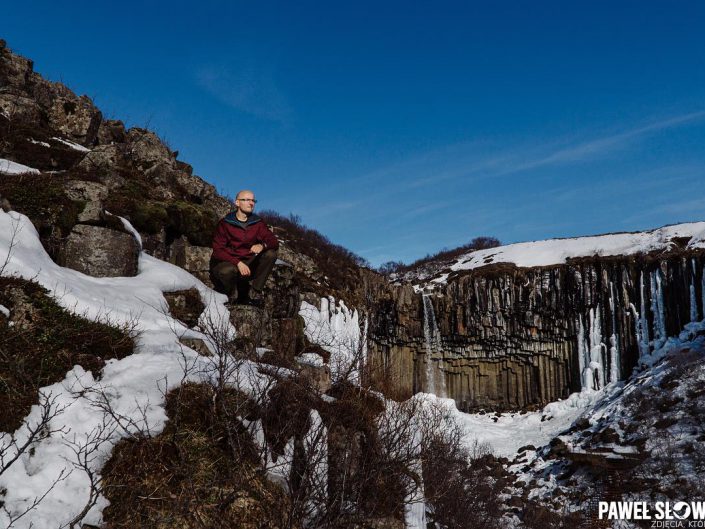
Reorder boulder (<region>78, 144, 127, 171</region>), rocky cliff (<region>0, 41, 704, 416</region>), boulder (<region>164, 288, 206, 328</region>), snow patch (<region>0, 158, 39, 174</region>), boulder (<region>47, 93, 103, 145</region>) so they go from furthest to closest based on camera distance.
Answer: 1. boulder (<region>47, 93, 103, 145</region>)
2. rocky cliff (<region>0, 41, 704, 416</region>)
3. boulder (<region>78, 144, 127, 171</region>)
4. snow patch (<region>0, 158, 39, 174</region>)
5. boulder (<region>164, 288, 206, 328</region>)

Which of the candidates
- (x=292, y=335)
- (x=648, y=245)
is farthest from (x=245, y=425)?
(x=648, y=245)

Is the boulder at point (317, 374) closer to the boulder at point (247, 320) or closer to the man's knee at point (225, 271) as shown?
the boulder at point (247, 320)

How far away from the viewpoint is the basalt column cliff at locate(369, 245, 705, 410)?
30297mm

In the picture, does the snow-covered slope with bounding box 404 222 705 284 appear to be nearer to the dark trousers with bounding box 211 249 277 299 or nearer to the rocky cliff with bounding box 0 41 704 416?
the rocky cliff with bounding box 0 41 704 416

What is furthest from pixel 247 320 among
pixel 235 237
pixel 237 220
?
pixel 237 220

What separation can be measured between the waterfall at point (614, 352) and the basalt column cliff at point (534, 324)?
0.06 metres

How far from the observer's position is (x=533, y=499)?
64.5 feet

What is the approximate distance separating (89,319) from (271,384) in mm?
2825

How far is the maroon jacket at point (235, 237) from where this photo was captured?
9.02 meters

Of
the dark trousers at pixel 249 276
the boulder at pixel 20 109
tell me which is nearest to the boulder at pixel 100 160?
the boulder at pixel 20 109

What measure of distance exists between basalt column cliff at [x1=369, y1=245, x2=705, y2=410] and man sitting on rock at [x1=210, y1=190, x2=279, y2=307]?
2246cm

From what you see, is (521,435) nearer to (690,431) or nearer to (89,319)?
(690,431)

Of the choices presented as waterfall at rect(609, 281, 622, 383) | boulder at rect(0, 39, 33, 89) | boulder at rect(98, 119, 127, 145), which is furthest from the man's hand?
waterfall at rect(609, 281, 622, 383)

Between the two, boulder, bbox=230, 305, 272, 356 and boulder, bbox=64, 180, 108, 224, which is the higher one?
boulder, bbox=64, 180, 108, 224
